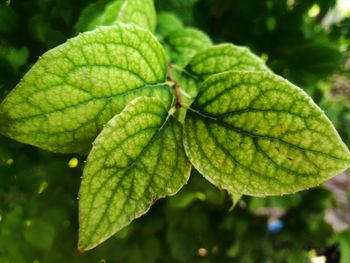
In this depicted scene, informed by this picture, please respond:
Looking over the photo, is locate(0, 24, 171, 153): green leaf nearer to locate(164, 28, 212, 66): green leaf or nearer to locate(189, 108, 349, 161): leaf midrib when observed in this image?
locate(189, 108, 349, 161): leaf midrib

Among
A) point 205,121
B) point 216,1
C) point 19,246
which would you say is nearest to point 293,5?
point 216,1

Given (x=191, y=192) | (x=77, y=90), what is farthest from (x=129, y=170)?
(x=191, y=192)

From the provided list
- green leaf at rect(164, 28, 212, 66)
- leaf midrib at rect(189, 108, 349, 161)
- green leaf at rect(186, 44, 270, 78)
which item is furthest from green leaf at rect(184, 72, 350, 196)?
green leaf at rect(164, 28, 212, 66)

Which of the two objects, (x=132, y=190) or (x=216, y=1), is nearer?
(x=132, y=190)

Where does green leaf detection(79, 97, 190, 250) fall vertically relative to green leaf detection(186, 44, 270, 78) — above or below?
below

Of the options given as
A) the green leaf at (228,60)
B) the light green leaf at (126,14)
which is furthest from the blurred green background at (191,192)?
the green leaf at (228,60)

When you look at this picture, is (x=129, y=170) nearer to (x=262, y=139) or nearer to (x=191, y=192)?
(x=262, y=139)

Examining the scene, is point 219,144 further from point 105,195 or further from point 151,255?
point 151,255

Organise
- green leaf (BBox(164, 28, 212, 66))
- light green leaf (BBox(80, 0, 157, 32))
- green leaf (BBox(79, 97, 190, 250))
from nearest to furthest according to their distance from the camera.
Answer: green leaf (BBox(79, 97, 190, 250)) → light green leaf (BBox(80, 0, 157, 32)) → green leaf (BBox(164, 28, 212, 66))
